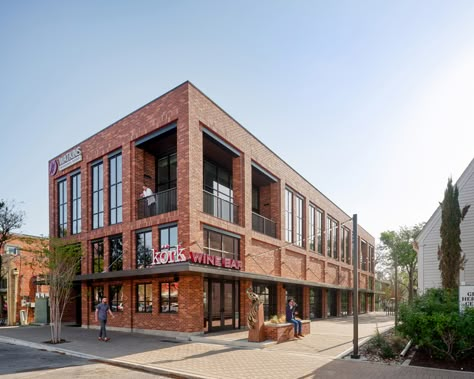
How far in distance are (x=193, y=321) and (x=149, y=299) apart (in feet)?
10.2

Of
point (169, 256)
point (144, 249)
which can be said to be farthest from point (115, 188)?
point (169, 256)

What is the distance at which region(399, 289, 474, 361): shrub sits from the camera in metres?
10.0

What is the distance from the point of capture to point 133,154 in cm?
1973

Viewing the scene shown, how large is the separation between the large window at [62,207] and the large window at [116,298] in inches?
250

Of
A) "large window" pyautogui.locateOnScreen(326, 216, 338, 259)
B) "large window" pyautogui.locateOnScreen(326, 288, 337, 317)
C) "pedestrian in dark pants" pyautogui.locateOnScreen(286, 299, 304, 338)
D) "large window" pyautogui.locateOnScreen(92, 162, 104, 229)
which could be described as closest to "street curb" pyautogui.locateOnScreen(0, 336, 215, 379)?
"pedestrian in dark pants" pyautogui.locateOnScreen(286, 299, 304, 338)

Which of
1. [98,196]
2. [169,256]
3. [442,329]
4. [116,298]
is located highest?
[98,196]

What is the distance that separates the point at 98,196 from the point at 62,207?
4.41m

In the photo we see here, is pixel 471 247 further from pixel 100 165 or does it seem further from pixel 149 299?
pixel 100 165

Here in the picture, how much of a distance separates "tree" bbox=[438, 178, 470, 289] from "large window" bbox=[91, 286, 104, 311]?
16.5 meters

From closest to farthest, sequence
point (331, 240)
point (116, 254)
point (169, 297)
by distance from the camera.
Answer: point (169, 297)
point (116, 254)
point (331, 240)

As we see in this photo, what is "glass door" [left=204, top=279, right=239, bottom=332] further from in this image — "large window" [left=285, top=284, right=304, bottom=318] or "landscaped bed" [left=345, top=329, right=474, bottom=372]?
"large window" [left=285, top=284, right=304, bottom=318]

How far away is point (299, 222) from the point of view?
28.8 m

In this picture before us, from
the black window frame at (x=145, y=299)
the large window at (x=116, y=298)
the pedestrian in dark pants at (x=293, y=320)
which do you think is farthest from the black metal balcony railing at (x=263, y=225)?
the large window at (x=116, y=298)

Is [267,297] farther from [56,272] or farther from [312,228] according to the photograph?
[56,272]
